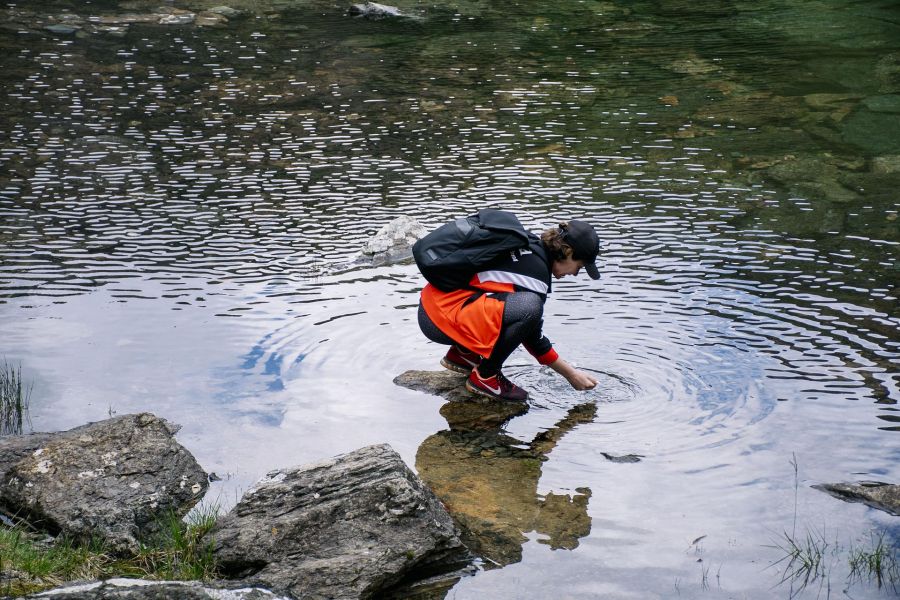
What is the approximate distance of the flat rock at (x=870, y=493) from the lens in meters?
4.63

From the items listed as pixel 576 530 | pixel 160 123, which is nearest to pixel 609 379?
pixel 576 530

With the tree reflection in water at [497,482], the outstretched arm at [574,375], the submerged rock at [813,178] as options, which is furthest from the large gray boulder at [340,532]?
the submerged rock at [813,178]

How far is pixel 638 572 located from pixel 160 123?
31.6 feet

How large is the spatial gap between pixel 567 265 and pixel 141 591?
117 inches

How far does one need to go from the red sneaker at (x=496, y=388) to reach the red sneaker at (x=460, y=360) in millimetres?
147

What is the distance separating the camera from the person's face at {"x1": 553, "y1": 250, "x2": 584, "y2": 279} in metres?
5.56

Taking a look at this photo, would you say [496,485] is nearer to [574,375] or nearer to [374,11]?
[574,375]

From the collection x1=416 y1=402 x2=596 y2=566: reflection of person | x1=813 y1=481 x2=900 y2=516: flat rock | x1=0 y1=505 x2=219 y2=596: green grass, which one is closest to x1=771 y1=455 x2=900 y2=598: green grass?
x1=813 y1=481 x2=900 y2=516: flat rock

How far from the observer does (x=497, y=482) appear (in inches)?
199

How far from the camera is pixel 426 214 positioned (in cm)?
926

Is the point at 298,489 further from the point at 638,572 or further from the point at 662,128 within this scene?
the point at 662,128

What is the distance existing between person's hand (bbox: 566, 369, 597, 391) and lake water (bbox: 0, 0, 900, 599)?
0.10m

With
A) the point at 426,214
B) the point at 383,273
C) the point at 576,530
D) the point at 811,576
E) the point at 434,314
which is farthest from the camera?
the point at 426,214

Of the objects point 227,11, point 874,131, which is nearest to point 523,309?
point 874,131
